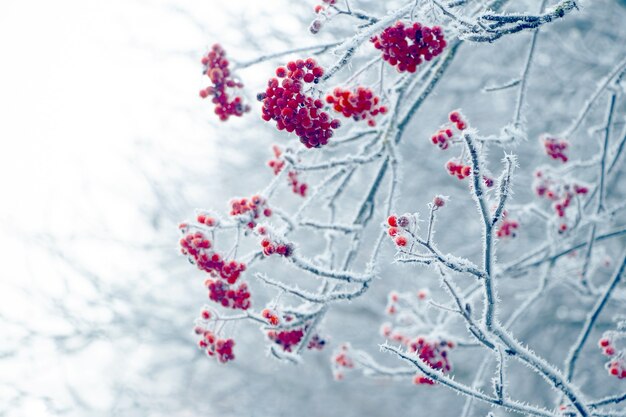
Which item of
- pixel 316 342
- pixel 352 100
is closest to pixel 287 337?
pixel 316 342

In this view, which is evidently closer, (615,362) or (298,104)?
(298,104)

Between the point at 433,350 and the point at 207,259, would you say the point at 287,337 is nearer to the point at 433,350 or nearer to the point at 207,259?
the point at 207,259

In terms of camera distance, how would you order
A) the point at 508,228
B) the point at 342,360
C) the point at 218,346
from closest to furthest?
the point at 218,346 < the point at 508,228 < the point at 342,360

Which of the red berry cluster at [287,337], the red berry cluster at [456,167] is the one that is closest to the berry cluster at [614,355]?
the red berry cluster at [456,167]

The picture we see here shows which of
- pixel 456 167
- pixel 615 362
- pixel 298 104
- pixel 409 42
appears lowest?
pixel 615 362

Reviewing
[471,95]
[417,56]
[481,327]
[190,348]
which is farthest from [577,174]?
[190,348]

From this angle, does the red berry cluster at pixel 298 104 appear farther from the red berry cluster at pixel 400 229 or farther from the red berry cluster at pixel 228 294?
the red berry cluster at pixel 228 294

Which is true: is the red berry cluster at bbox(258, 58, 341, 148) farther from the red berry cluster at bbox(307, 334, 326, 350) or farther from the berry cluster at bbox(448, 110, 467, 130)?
the red berry cluster at bbox(307, 334, 326, 350)
